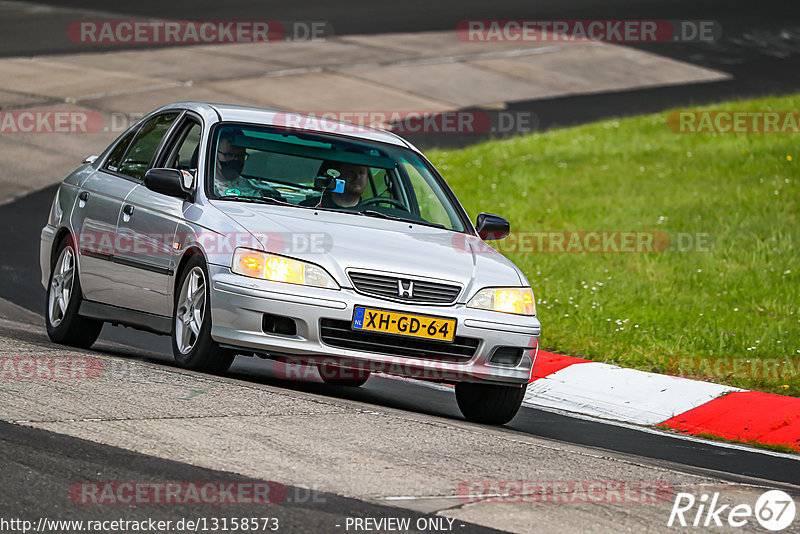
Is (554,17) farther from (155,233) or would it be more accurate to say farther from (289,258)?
(289,258)

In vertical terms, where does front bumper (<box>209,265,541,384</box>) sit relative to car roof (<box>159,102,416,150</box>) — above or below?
below

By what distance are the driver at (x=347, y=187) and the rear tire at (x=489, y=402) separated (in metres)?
1.35

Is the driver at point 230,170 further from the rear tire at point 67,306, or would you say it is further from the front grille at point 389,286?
the rear tire at point 67,306

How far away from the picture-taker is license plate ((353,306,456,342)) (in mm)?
7562

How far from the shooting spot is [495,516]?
17.7 feet

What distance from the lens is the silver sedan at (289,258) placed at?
7.60 m

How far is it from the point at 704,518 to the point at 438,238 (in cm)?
319

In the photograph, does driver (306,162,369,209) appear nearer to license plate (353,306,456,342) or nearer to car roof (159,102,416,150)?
car roof (159,102,416,150)

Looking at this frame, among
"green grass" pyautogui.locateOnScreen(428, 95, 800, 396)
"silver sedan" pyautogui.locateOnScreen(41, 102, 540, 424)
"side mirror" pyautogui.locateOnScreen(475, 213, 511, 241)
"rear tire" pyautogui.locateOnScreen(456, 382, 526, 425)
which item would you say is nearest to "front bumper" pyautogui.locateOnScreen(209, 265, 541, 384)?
"silver sedan" pyautogui.locateOnScreen(41, 102, 540, 424)

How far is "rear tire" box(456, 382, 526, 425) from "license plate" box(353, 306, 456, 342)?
2.47ft

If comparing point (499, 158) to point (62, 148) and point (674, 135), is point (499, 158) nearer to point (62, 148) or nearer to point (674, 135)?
point (674, 135)

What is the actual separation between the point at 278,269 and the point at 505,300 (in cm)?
135

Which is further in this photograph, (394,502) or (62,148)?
(62,148)

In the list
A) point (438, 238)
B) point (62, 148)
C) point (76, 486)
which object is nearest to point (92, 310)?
point (438, 238)
